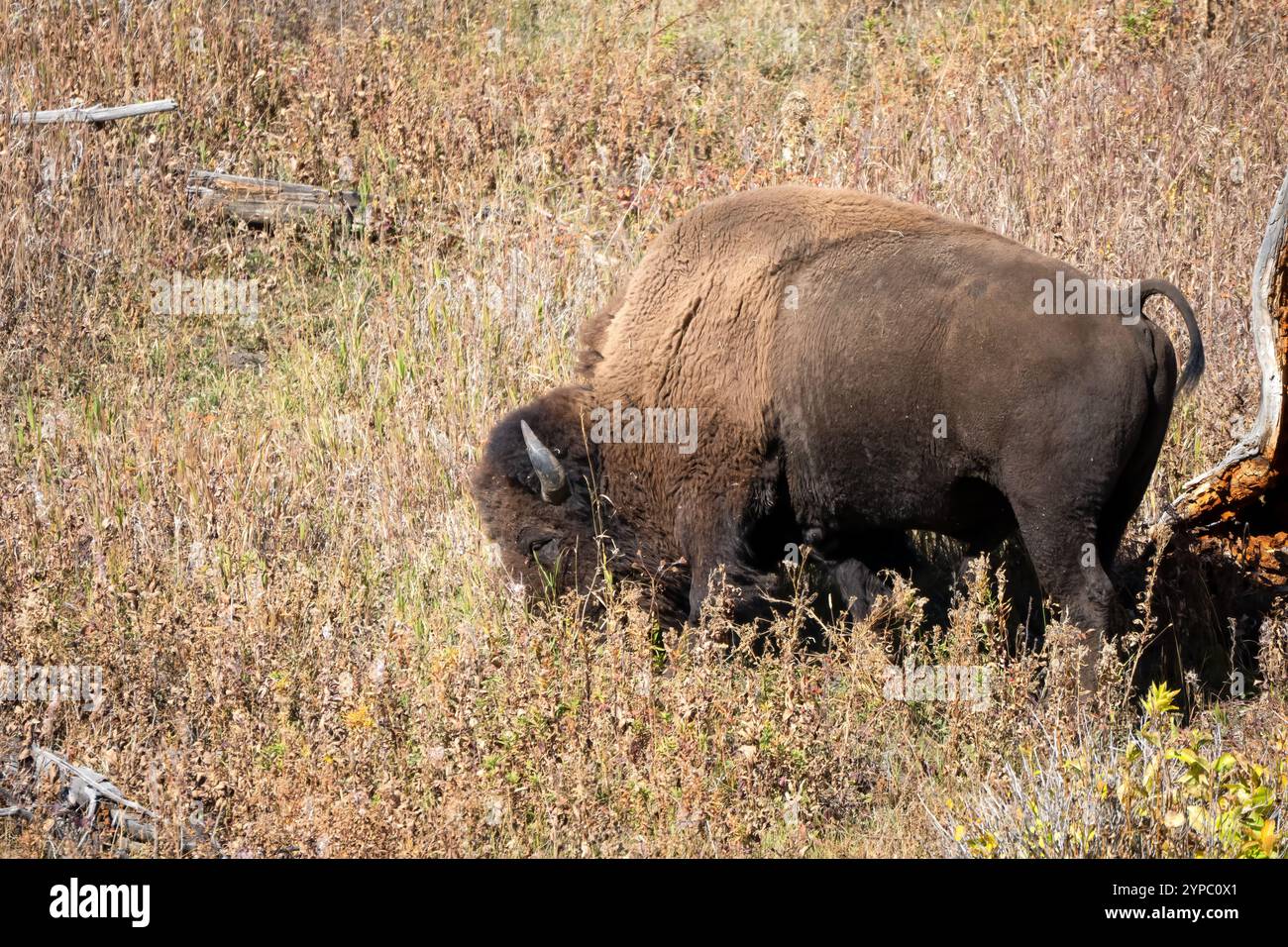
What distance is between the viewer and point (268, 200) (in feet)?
29.9

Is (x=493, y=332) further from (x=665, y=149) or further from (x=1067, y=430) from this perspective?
(x=1067, y=430)

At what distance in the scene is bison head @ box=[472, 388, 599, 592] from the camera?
18.4ft

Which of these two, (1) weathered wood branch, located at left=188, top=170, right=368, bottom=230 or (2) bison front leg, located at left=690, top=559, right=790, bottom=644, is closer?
(2) bison front leg, located at left=690, top=559, right=790, bottom=644

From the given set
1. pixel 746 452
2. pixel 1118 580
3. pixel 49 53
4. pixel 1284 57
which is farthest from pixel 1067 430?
pixel 49 53

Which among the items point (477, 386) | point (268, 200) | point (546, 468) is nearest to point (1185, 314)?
point (546, 468)

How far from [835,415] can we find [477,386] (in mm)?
2744

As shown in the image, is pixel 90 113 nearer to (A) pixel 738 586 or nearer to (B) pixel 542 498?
(B) pixel 542 498

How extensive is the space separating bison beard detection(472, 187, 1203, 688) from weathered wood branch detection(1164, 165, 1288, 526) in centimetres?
84

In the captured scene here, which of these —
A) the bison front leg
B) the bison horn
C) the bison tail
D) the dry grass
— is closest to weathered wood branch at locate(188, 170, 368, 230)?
the dry grass

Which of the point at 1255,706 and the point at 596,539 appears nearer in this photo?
the point at 1255,706

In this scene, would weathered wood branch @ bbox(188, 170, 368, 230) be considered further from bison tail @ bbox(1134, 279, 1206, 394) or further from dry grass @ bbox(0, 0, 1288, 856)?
bison tail @ bbox(1134, 279, 1206, 394)

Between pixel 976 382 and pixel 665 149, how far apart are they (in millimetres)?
5221

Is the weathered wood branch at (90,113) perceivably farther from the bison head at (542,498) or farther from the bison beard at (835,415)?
the bison head at (542,498)

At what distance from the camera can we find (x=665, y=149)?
31.0 ft
